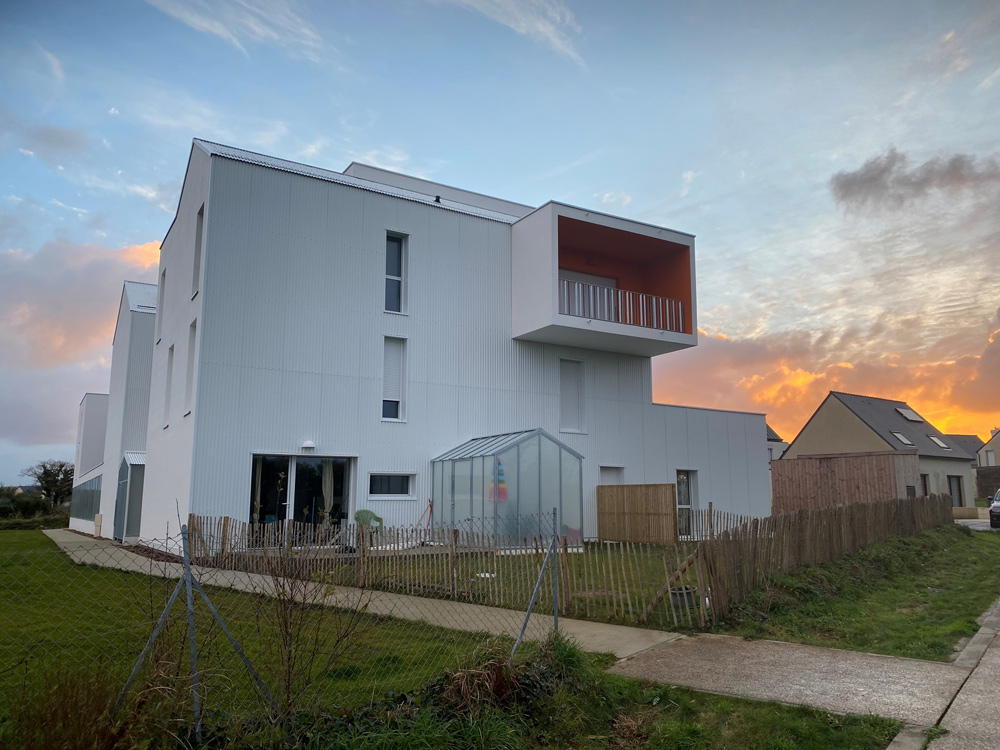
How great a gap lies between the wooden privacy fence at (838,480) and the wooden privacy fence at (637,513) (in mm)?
11873

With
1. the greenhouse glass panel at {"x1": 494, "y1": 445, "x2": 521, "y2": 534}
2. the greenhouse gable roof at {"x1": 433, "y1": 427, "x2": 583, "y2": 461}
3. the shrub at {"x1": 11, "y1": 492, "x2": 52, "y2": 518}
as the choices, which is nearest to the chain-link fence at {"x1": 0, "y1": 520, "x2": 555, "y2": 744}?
the greenhouse glass panel at {"x1": 494, "y1": 445, "x2": 521, "y2": 534}

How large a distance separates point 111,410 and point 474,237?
19108 mm

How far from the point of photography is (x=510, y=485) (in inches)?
716

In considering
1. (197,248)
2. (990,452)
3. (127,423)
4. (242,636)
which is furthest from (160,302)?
(990,452)

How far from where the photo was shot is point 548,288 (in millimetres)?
20672

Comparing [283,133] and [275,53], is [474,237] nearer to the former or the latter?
[283,133]

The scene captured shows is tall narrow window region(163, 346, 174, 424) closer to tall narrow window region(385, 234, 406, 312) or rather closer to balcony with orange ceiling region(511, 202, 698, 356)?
tall narrow window region(385, 234, 406, 312)

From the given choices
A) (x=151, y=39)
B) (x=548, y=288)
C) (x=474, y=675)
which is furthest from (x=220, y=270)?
(x=474, y=675)

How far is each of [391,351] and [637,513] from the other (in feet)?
27.6

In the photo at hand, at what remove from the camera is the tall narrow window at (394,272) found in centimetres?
2012

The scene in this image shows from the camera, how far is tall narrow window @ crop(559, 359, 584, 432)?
22.9 m

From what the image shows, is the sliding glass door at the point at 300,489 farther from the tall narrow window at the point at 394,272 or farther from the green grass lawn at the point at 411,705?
the green grass lawn at the point at 411,705

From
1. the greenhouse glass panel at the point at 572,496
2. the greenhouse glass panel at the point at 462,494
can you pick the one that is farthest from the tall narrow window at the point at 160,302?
the greenhouse glass panel at the point at 572,496

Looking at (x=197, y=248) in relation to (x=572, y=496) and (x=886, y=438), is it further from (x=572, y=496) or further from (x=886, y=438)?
(x=886, y=438)
